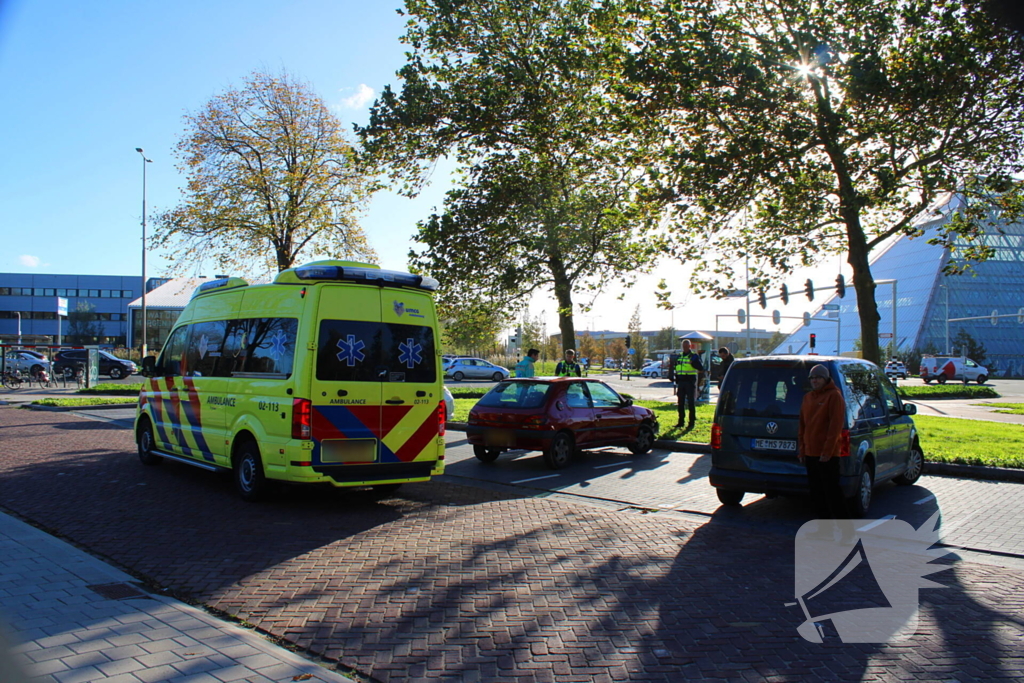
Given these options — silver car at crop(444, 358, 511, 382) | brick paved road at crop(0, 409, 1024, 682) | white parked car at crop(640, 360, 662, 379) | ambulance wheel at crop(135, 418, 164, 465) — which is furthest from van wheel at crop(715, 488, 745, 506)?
white parked car at crop(640, 360, 662, 379)

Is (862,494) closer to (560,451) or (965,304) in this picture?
(560,451)

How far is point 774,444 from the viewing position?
7934mm

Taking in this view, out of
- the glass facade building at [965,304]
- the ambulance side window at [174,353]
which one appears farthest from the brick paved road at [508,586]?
the glass facade building at [965,304]

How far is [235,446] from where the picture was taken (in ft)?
28.3

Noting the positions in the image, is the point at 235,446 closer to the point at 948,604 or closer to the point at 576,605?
the point at 576,605

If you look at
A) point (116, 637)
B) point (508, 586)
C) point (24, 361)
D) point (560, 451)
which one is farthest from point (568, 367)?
point (24, 361)

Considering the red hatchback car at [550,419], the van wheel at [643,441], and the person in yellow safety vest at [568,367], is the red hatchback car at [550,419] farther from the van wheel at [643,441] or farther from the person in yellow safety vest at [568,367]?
the person in yellow safety vest at [568,367]

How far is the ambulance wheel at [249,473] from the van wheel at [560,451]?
447 cm

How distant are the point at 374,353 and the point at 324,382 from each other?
26.7 inches

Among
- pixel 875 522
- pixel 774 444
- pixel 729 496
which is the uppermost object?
pixel 774 444

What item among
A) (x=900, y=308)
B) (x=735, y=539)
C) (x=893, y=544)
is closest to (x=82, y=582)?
(x=735, y=539)

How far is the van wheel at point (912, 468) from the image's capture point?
9.59 m

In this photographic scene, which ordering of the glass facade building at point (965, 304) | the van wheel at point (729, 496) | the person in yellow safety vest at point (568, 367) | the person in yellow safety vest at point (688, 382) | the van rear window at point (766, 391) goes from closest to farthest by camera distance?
the van rear window at point (766, 391) < the van wheel at point (729, 496) < the person in yellow safety vest at point (568, 367) < the person in yellow safety vest at point (688, 382) < the glass facade building at point (965, 304)

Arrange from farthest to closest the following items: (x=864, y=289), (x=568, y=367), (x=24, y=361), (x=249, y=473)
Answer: (x=24, y=361), (x=864, y=289), (x=568, y=367), (x=249, y=473)
